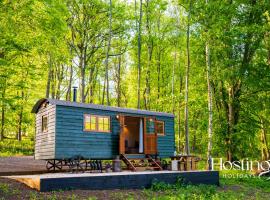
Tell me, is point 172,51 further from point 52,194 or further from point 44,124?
point 52,194

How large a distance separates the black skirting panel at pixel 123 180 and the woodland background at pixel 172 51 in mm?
3781

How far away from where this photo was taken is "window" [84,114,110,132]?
50.3 ft

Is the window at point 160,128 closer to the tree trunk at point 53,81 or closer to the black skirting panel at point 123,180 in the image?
the black skirting panel at point 123,180

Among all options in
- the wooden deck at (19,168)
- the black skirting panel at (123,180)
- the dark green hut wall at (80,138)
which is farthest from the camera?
the dark green hut wall at (80,138)

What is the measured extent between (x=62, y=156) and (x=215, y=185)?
6.75 metres

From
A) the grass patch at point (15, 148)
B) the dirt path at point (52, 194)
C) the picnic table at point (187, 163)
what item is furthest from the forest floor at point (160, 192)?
the grass patch at point (15, 148)

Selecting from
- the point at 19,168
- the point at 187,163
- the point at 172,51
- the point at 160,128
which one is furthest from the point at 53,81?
the point at 187,163

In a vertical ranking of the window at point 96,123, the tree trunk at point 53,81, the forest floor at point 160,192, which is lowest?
the forest floor at point 160,192

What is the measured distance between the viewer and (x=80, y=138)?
15.0 meters

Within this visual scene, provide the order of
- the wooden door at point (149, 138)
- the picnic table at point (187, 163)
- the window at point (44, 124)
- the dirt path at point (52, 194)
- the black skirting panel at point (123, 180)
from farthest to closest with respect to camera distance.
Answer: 1. the wooden door at point (149, 138)
2. the picnic table at point (187, 163)
3. the window at point (44, 124)
4. the black skirting panel at point (123, 180)
5. the dirt path at point (52, 194)

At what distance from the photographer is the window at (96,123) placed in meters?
15.3

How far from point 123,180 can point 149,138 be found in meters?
5.67

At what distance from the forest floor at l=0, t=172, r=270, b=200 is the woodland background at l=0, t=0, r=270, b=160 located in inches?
114

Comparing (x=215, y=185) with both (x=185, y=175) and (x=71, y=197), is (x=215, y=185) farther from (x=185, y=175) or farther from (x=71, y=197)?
(x=71, y=197)
